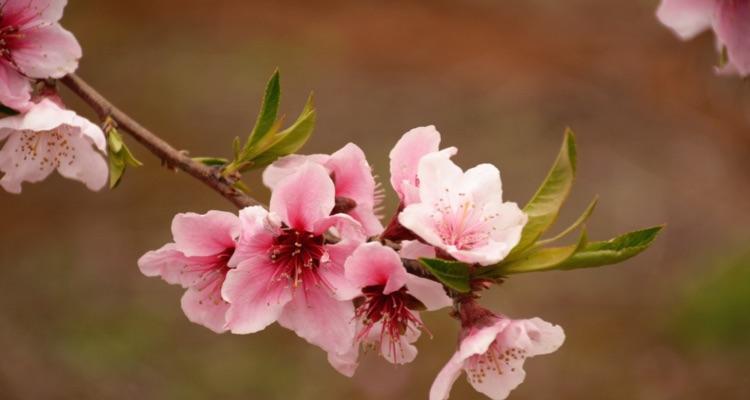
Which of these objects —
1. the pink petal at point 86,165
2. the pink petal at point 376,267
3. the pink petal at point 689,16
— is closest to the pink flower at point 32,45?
the pink petal at point 86,165

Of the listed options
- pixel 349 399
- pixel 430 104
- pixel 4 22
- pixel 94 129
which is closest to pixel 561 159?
pixel 94 129

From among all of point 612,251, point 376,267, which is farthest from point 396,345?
point 612,251

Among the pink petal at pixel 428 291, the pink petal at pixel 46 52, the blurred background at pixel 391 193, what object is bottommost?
the blurred background at pixel 391 193

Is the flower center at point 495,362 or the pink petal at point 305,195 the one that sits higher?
the pink petal at point 305,195

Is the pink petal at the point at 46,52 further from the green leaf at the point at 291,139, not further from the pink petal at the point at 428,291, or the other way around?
the pink petal at the point at 428,291

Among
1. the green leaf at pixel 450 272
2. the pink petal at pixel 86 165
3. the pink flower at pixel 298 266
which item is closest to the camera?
the green leaf at pixel 450 272

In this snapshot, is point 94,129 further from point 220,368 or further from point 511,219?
point 220,368

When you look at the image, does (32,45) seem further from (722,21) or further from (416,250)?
(722,21)

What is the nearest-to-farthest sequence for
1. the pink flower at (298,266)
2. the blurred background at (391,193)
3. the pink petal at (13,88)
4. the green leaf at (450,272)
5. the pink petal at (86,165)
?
the green leaf at (450,272) → the pink flower at (298,266) → the pink petal at (13,88) → the pink petal at (86,165) → the blurred background at (391,193)
